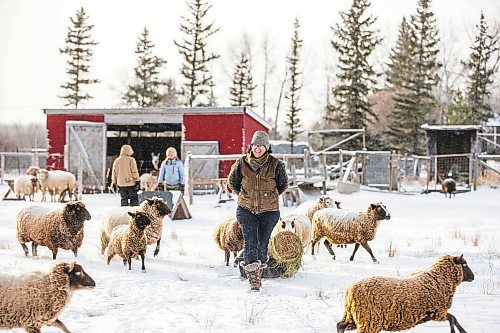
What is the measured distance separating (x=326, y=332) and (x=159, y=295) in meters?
2.25

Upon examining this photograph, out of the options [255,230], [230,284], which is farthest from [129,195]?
[255,230]

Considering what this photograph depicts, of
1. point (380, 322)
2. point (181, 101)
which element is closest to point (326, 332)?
point (380, 322)

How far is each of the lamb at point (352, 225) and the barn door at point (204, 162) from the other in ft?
42.8

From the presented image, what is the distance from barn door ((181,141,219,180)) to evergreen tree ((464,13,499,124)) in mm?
27702

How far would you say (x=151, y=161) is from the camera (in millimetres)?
28672

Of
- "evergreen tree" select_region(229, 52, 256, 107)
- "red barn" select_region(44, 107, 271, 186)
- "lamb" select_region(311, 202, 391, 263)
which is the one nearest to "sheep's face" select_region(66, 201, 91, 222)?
"lamb" select_region(311, 202, 391, 263)

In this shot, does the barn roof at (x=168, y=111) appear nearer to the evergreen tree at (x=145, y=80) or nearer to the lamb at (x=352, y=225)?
the lamb at (x=352, y=225)

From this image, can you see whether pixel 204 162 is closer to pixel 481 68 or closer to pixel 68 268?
pixel 68 268

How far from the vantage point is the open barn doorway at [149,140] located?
2816 centimetres

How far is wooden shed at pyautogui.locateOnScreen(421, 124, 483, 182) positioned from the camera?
28844mm

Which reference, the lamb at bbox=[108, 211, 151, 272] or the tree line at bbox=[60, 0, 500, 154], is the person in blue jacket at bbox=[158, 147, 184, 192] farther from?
the tree line at bbox=[60, 0, 500, 154]

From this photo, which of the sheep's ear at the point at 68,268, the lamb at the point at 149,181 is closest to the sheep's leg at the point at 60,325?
the sheep's ear at the point at 68,268

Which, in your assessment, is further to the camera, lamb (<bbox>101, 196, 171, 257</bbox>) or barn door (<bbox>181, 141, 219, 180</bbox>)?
barn door (<bbox>181, 141, 219, 180</bbox>)

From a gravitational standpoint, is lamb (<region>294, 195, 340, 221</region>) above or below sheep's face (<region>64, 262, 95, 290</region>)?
above
